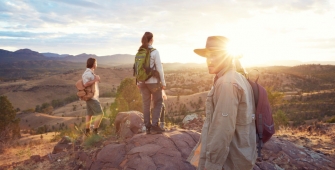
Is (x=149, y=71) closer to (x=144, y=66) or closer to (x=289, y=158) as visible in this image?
(x=144, y=66)

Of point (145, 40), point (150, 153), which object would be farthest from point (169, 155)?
point (145, 40)

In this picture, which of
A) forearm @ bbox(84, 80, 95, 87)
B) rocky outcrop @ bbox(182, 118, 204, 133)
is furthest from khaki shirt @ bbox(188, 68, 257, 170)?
rocky outcrop @ bbox(182, 118, 204, 133)

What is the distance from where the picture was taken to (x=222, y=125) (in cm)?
219

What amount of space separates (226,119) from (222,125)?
6 cm

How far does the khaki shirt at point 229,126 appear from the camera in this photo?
220 centimetres

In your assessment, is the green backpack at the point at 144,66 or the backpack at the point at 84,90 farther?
the backpack at the point at 84,90

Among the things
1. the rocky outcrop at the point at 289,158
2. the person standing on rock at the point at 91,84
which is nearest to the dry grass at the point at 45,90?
the person standing on rock at the point at 91,84

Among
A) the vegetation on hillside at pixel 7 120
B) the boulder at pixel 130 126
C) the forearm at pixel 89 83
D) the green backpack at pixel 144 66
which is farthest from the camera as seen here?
the vegetation on hillside at pixel 7 120

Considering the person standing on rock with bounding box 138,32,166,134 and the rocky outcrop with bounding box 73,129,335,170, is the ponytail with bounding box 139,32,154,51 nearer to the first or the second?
the person standing on rock with bounding box 138,32,166,134

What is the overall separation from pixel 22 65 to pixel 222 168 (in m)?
169

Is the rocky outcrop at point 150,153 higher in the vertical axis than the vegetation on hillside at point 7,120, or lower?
higher

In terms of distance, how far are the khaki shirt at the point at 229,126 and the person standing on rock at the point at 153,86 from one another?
102 inches

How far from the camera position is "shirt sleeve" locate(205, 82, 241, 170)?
7.17 feet

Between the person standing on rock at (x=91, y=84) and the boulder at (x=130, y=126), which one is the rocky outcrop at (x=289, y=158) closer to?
the boulder at (x=130, y=126)
